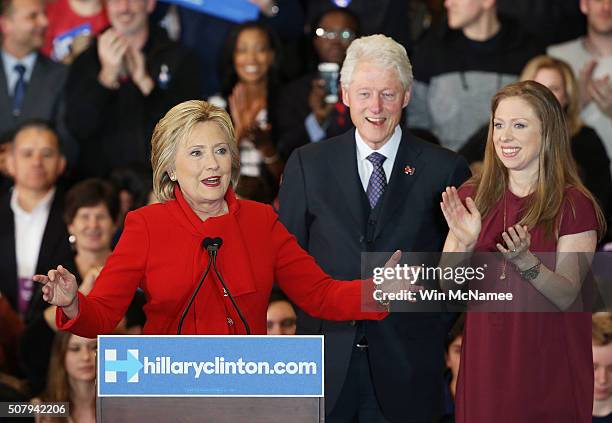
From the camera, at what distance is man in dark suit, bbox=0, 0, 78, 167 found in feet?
19.7

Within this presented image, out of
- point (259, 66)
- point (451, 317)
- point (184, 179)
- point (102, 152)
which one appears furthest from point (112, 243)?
point (184, 179)

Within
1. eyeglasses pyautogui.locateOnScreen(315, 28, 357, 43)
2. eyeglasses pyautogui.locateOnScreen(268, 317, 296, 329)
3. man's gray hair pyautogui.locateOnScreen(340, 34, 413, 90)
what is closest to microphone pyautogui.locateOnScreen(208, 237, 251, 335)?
man's gray hair pyautogui.locateOnScreen(340, 34, 413, 90)

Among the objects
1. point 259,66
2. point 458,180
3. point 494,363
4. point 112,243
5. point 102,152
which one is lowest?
point 494,363

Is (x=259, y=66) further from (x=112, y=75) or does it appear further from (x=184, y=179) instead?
(x=184, y=179)

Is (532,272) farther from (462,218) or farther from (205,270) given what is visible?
(205,270)

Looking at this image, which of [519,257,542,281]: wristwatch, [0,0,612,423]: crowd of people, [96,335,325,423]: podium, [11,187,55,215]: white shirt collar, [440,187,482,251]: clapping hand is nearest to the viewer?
[96,335,325,423]: podium

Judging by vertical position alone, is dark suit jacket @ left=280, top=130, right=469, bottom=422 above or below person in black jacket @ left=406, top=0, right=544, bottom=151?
below

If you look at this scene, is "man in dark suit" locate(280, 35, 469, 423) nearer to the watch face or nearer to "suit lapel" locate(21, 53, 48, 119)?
the watch face

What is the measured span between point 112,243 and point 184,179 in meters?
2.49

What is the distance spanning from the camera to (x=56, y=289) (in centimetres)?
278

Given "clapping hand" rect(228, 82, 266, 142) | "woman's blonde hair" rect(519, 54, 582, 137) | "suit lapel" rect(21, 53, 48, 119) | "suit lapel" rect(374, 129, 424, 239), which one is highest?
"suit lapel" rect(21, 53, 48, 119)

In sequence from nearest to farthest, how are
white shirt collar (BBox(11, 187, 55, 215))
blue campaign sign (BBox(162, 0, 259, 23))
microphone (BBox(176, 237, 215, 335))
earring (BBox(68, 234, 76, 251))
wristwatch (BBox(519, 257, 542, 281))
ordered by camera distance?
microphone (BBox(176, 237, 215, 335))
wristwatch (BBox(519, 257, 542, 281))
earring (BBox(68, 234, 76, 251))
white shirt collar (BBox(11, 187, 55, 215))
blue campaign sign (BBox(162, 0, 259, 23))

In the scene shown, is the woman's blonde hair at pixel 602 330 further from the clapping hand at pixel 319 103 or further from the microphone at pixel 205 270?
the clapping hand at pixel 319 103

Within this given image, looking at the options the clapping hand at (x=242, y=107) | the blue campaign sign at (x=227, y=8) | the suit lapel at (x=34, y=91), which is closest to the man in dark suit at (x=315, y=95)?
the clapping hand at (x=242, y=107)
